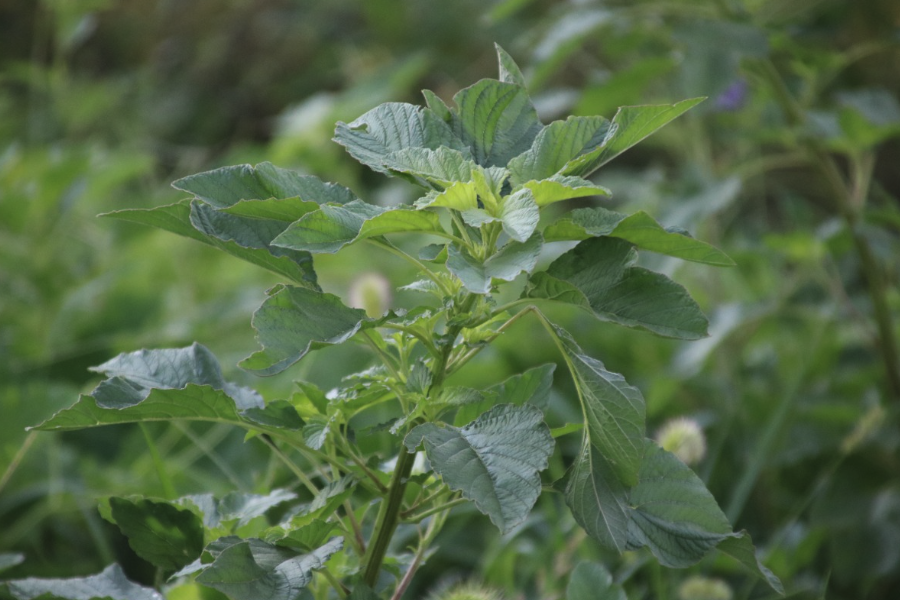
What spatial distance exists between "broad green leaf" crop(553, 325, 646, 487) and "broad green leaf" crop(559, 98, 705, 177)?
0.08m

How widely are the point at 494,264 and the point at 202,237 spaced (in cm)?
16

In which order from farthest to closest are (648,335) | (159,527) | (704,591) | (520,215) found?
1. (648,335)
2. (704,591)
3. (159,527)
4. (520,215)

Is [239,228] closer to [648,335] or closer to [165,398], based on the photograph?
[165,398]

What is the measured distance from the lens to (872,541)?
96 centimetres

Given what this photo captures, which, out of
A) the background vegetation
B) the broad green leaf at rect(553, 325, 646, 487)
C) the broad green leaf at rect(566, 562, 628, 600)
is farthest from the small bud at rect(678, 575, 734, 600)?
the broad green leaf at rect(553, 325, 646, 487)

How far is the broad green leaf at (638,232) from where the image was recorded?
1.36 ft

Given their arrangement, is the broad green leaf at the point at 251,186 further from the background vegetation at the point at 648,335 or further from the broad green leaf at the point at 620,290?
the background vegetation at the point at 648,335

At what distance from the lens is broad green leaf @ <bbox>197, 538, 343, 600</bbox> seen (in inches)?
15.5

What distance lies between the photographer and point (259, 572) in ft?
1.36

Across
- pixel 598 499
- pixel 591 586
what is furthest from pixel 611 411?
pixel 591 586

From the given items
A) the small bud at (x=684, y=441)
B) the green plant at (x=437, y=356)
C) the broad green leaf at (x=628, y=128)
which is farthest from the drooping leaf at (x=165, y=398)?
the small bud at (x=684, y=441)

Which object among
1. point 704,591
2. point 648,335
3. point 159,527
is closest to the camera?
point 159,527

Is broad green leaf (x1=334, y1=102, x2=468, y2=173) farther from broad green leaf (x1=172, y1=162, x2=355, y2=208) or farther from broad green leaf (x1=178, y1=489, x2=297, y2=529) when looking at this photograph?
broad green leaf (x1=178, y1=489, x2=297, y2=529)

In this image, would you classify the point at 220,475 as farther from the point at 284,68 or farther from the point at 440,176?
the point at 284,68
